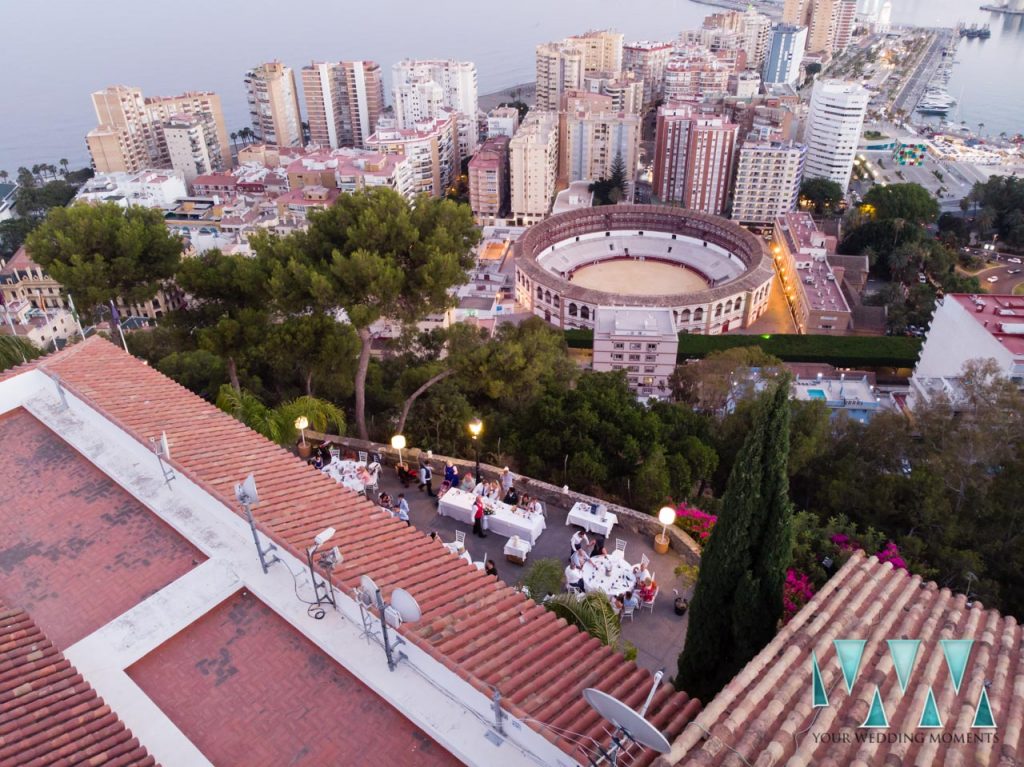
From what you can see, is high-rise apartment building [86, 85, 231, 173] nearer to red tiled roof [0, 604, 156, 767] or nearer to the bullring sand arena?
the bullring sand arena

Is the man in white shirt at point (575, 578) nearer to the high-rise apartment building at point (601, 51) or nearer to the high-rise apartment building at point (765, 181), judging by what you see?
the high-rise apartment building at point (765, 181)

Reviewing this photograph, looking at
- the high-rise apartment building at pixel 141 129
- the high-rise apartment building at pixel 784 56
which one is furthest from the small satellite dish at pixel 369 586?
the high-rise apartment building at pixel 784 56

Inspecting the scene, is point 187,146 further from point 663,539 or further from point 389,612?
point 389,612

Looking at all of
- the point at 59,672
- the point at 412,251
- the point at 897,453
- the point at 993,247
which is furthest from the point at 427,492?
the point at 993,247

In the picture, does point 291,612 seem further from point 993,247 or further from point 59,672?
point 993,247

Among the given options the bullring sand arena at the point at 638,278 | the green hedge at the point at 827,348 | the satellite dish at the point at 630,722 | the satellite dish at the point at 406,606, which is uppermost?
the satellite dish at the point at 630,722

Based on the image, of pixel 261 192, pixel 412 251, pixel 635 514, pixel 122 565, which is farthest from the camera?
pixel 261 192
